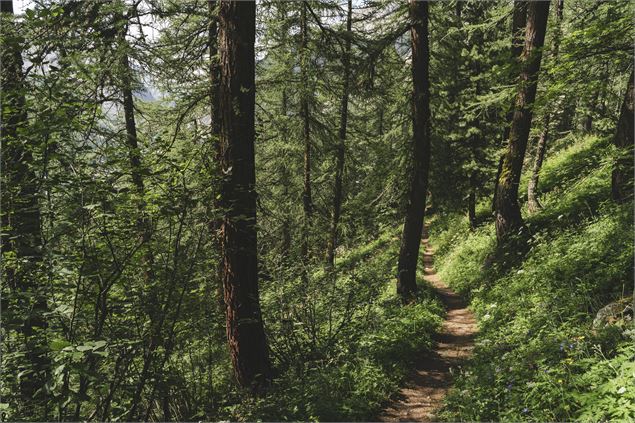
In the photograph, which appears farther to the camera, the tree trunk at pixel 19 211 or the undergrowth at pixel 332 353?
the undergrowth at pixel 332 353

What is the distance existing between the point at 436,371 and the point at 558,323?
229cm

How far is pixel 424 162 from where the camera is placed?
10398 mm

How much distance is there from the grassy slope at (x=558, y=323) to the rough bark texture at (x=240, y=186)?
2.94 metres

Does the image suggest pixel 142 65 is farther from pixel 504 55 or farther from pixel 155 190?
pixel 504 55

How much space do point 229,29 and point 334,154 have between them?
10.8 meters

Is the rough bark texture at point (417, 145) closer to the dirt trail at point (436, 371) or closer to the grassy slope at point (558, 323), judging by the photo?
the dirt trail at point (436, 371)

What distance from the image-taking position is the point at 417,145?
1031cm

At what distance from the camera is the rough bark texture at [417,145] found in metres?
9.84

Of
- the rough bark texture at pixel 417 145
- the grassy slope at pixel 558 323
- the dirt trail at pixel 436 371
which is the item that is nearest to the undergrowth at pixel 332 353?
the dirt trail at pixel 436 371

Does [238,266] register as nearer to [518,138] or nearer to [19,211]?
[19,211]

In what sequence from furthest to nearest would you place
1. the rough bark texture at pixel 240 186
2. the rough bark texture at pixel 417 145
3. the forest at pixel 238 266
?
the rough bark texture at pixel 417 145 → the rough bark texture at pixel 240 186 → the forest at pixel 238 266

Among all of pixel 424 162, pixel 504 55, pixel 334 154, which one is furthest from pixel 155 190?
pixel 334 154

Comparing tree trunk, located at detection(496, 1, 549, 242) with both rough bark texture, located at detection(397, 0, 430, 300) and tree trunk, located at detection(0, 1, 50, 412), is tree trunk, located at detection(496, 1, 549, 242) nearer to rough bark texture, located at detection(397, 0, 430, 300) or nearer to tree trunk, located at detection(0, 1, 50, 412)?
rough bark texture, located at detection(397, 0, 430, 300)

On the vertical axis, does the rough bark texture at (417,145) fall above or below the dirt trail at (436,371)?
above
